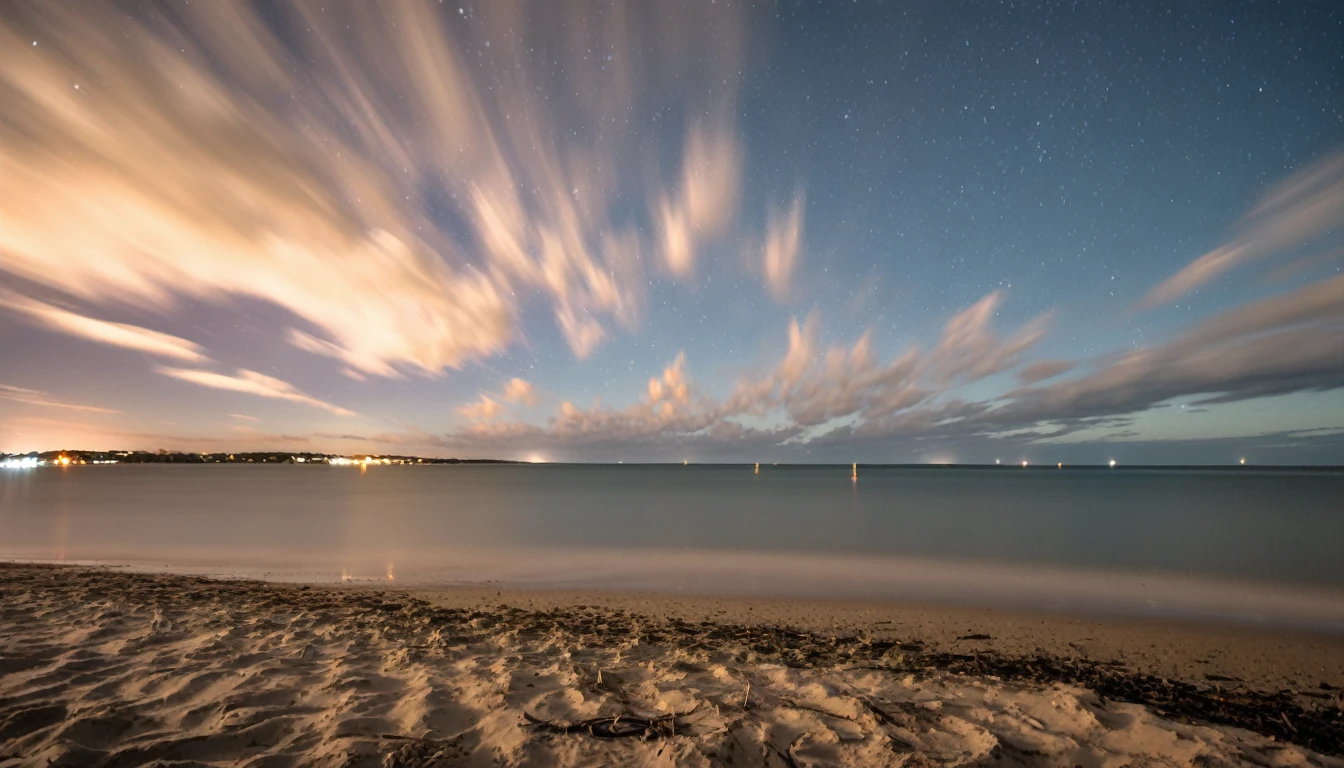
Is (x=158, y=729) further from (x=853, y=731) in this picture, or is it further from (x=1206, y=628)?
(x=1206, y=628)

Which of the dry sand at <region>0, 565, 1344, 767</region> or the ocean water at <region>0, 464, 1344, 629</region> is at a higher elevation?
the dry sand at <region>0, 565, 1344, 767</region>

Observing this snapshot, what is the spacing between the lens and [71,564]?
57.4 ft

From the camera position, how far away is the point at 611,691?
6.17 m

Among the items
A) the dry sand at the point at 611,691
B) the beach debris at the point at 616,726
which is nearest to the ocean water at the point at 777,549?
the dry sand at the point at 611,691

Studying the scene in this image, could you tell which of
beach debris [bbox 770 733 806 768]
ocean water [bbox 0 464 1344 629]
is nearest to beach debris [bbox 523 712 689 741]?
beach debris [bbox 770 733 806 768]

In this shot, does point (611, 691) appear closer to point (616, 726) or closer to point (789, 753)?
point (616, 726)

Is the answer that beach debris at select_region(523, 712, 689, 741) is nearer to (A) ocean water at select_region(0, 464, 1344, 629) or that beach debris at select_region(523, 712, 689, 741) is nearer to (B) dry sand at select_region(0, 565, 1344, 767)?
(B) dry sand at select_region(0, 565, 1344, 767)

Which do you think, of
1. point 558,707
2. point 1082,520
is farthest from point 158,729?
point 1082,520

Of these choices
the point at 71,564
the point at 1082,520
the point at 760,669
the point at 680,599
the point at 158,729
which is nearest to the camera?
the point at 158,729

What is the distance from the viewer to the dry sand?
484 cm

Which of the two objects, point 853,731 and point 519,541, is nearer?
point 853,731

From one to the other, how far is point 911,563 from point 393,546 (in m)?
21.3

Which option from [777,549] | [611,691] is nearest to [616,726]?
[611,691]

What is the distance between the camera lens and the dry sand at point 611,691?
15.9 feet
